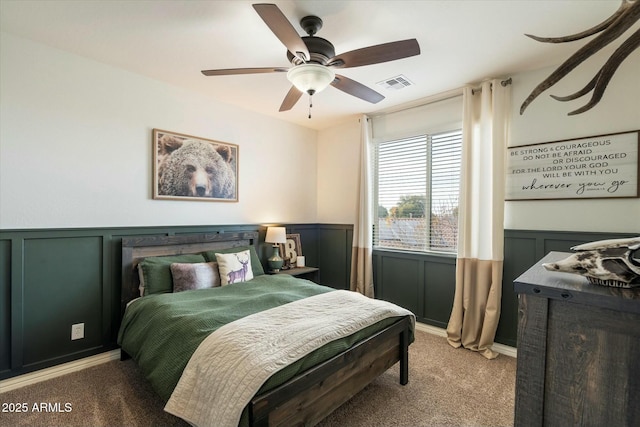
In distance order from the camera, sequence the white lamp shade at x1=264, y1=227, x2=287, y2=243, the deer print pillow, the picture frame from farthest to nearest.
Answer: the picture frame, the white lamp shade at x1=264, y1=227, x2=287, y2=243, the deer print pillow

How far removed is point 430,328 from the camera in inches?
135

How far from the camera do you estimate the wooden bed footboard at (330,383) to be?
1469 millimetres

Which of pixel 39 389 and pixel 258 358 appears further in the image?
pixel 39 389

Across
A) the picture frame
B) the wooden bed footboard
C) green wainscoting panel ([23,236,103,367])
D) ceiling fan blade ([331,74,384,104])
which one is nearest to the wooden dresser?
the wooden bed footboard

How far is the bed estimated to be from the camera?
1551 mm

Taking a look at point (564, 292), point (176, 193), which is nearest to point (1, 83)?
point (176, 193)

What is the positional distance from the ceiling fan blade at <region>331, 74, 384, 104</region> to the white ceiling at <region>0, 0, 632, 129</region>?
0.34 metres

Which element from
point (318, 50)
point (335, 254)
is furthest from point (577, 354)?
point (335, 254)

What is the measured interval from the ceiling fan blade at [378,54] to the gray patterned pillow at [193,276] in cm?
219

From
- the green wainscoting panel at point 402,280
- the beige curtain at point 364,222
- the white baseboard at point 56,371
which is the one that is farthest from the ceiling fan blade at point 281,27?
the white baseboard at point 56,371

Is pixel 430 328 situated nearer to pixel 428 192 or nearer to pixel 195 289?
pixel 428 192

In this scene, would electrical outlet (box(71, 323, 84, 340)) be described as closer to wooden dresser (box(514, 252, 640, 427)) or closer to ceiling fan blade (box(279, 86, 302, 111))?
ceiling fan blade (box(279, 86, 302, 111))

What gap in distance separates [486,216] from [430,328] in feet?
4.76

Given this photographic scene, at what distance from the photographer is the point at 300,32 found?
7.13ft
